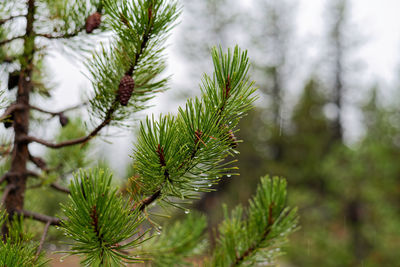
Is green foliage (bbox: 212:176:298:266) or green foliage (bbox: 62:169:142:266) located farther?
green foliage (bbox: 212:176:298:266)

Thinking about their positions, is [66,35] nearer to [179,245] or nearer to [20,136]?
[20,136]

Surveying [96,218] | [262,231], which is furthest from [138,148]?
[262,231]

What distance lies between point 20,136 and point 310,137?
525 inches

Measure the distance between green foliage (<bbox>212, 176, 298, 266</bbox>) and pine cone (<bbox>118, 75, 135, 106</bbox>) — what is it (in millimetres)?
587

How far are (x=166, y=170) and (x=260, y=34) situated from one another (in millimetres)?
13666

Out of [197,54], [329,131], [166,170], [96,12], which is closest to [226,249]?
[166,170]

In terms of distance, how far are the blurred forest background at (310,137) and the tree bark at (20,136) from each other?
404mm

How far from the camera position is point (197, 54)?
10.6 metres

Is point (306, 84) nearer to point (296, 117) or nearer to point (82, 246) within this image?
point (296, 117)

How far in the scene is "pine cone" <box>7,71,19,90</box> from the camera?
1324 millimetres

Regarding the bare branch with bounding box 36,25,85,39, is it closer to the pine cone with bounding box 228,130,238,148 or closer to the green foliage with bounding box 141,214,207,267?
the pine cone with bounding box 228,130,238,148

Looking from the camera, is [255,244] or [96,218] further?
[255,244]

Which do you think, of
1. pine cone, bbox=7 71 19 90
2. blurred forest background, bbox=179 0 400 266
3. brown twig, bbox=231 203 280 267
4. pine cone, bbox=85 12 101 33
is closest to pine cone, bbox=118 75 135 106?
pine cone, bbox=85 12 101 33

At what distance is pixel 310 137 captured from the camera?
13.5 m
